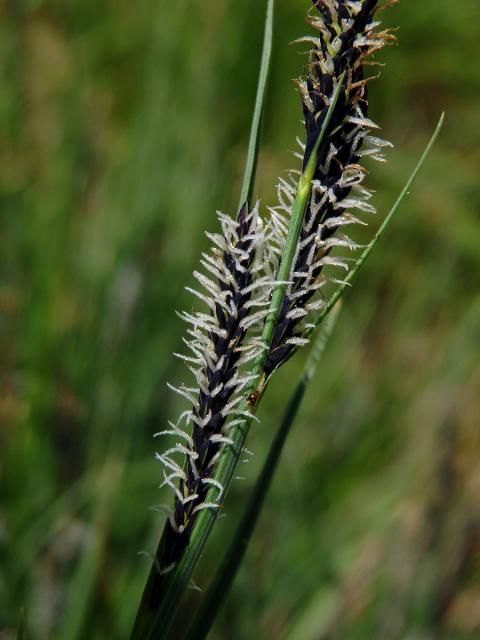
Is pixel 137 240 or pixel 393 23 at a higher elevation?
pixel 393 23

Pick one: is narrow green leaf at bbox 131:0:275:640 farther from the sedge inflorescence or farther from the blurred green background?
the blurred green background

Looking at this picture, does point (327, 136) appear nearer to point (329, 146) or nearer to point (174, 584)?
point (329, 146)

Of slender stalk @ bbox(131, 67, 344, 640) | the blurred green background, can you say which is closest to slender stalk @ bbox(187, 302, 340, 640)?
slender stalk @ bbox(131, 67, 344, 640)

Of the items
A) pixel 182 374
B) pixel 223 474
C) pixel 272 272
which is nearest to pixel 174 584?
pixel 223 474

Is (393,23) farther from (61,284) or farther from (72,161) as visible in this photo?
(61,284)

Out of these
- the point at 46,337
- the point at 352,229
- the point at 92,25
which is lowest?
the point at 46,337

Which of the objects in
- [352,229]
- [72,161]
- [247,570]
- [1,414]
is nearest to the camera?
[247,570]

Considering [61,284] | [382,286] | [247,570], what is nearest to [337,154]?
[247,570]
